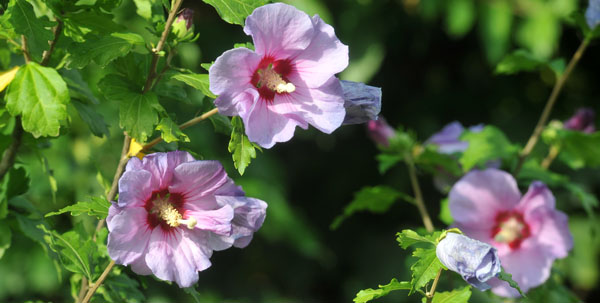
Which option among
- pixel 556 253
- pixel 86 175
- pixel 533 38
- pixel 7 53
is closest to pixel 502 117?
pixel 533 38

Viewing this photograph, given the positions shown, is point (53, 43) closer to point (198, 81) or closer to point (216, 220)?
point (198, 81)

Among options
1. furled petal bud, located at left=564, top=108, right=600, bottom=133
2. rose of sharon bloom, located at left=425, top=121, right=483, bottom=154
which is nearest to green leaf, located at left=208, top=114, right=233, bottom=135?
rose of sharon bloom, located at left=425, top=121, right=483, bottom=154

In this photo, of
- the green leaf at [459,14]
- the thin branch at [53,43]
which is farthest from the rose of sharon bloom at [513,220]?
the green leaf at [459,14]

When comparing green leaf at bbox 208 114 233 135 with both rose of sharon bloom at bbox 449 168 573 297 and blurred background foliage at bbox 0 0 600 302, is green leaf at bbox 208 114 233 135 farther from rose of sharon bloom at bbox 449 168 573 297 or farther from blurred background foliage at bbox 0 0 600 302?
blurred background foliage at bbox 0 0 600 302

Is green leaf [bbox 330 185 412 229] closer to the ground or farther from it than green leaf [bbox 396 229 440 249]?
closer to the ground

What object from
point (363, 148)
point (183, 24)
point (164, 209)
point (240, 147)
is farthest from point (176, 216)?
point (363, 148)

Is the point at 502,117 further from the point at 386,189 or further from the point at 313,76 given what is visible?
the point at 313,76

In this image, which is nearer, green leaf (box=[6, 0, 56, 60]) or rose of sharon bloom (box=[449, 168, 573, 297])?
green leaf (box=[6, 0, 56, 60])

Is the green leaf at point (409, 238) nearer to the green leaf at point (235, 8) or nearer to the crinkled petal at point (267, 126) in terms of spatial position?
the crinkled petal at point (267, 126)
